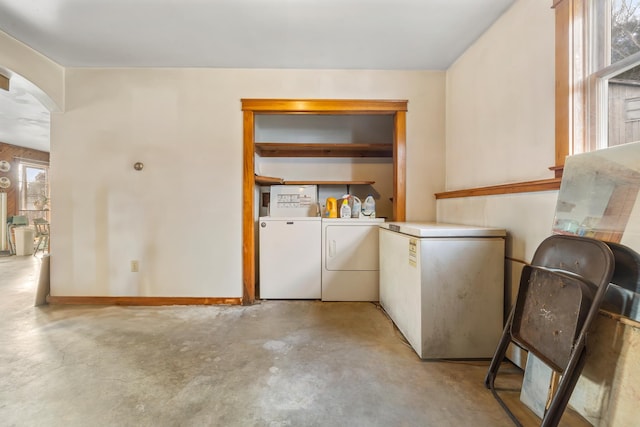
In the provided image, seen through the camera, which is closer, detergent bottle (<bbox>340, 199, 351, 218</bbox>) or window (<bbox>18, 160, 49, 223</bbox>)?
detergent bottle (<bbox>340, 199, 351, 218</bbox>)

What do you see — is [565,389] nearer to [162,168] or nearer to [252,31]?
[252,31]

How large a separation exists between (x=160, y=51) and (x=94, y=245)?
77.8 inches

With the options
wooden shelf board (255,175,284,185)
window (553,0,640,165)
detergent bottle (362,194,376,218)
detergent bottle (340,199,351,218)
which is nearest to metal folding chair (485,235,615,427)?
window (553,0,640,165)

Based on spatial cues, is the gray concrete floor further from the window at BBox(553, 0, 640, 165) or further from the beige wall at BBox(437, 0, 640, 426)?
the window at BBox(553, 0, 640, 165)

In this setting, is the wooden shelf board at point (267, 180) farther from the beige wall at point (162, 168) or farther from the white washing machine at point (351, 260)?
the white washing machine at point (351, 260)

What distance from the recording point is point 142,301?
2.68 metres

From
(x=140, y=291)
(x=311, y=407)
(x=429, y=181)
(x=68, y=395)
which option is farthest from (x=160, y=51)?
(x=311, y=407)

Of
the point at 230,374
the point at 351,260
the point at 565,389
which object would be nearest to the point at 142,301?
the point at 230,374

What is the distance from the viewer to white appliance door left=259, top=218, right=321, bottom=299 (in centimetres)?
281

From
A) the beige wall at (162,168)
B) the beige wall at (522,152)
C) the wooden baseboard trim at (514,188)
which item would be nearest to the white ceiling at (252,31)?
the beige wall at (162,168)

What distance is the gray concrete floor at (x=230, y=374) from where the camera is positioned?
1.28 metres

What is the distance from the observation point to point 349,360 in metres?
1.73

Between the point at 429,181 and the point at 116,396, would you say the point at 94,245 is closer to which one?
the point at 116,396

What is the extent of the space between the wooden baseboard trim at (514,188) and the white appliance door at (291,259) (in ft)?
4.58
